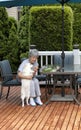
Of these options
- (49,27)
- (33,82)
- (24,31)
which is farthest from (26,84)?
(24,31)

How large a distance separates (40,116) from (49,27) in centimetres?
454

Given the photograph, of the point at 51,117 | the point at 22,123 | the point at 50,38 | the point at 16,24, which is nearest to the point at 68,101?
the point at 51,117

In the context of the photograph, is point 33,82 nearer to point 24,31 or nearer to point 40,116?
point 40,116

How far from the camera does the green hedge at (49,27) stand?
1023 cm

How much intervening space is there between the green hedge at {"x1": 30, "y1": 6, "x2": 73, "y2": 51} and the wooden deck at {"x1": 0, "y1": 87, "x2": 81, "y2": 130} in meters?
2.89

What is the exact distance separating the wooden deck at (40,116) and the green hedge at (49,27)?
2894mm

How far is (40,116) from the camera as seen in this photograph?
631 centimetres

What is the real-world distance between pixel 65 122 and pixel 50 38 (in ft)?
16.1

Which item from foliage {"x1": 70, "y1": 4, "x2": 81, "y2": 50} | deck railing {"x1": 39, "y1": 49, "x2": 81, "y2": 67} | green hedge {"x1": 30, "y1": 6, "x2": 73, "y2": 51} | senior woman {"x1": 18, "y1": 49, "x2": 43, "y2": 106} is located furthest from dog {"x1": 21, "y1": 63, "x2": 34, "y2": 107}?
foliage {"x1": 70, "y1": 4, "x2": 81, "y2": 50}

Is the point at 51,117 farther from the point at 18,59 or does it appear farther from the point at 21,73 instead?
the point at 18,59

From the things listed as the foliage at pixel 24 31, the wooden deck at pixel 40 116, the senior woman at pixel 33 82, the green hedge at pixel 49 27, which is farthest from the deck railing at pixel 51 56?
the senior woman at pixel 33 82

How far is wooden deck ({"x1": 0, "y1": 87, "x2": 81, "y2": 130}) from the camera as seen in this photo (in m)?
5.61

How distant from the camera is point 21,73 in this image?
23.5 ft

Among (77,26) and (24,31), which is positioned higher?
(77,26)
